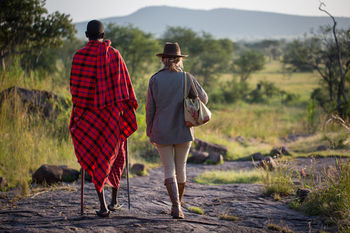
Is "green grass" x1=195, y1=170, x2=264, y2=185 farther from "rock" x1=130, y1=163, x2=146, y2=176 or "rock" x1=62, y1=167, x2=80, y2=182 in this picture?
"rock" x1=62, y1=167, x2=80, y2=182

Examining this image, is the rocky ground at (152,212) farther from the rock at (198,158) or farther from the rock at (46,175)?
the rock at (198,158)

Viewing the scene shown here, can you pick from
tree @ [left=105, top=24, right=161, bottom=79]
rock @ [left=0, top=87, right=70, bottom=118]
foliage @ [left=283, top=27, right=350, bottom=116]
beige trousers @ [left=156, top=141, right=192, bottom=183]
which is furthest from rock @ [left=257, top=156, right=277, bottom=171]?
tree @ [left=105, top=24, right=161, bottom=79]

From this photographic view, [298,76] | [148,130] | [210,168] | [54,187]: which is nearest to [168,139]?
[148,130]

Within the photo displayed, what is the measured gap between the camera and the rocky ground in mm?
3734

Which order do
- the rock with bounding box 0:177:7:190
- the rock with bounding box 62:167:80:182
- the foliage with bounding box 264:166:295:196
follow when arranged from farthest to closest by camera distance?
the rock with bounding box 62:167:80:182 → the rock with bounding box 0:177:7:190 → the foliage with bounding box 264:166:295:196

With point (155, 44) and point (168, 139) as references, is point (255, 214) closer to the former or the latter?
point (168, 139)

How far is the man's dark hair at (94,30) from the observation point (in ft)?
13.0

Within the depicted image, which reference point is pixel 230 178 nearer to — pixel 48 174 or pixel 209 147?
pixel 48 174

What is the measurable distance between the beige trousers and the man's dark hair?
134 centimetres

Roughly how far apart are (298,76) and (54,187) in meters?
44.9

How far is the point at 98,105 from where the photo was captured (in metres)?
3.95

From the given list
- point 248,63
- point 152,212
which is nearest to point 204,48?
point 248,63

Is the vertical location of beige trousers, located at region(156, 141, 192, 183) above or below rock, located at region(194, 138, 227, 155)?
above

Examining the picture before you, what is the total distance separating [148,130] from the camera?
4133 mm
